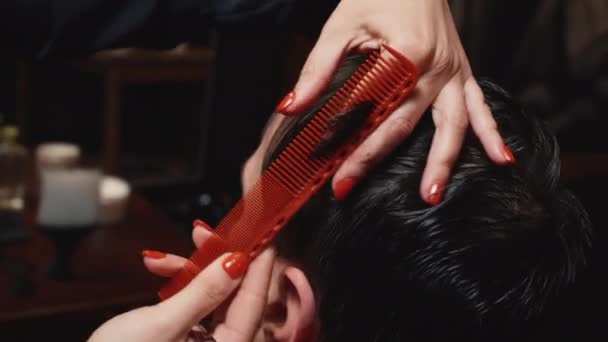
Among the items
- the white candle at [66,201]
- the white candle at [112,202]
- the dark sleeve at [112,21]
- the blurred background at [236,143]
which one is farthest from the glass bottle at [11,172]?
the dark sleeve at [112,21]

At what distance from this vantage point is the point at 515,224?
905 mm

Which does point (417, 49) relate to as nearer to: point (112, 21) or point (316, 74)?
point (316, 74)

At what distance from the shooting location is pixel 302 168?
937mm

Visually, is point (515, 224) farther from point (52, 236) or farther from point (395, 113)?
point (52, 236)

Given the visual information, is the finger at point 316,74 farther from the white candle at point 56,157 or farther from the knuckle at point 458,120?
the white candle at point 56,157

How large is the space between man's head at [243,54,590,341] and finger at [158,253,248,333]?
0.10 m

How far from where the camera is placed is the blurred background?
1940 mm

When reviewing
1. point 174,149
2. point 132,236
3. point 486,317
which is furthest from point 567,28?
point 174,149

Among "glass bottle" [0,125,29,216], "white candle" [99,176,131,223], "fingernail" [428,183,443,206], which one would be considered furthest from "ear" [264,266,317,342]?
"glass bottle" [0,125,29,216]

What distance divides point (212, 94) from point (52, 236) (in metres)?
1.20

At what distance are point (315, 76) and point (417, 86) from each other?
130mm

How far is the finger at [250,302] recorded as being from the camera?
0.96m

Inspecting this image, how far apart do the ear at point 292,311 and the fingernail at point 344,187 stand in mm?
138

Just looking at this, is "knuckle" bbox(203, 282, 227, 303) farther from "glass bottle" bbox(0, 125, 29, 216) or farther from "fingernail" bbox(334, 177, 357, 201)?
"glass bottle" bbox(0, 125, 29, 216)
